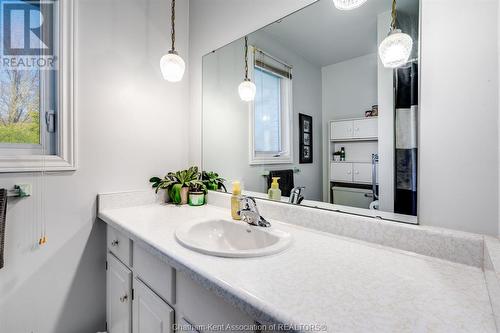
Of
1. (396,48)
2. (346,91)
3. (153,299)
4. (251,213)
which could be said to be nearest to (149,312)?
(153,299)

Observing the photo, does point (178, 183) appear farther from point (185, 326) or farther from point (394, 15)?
point (394, 15)

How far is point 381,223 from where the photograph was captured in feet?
2.81

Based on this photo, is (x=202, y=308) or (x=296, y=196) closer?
(x=202, y=308)

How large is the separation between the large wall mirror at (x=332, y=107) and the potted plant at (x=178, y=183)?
0.32m

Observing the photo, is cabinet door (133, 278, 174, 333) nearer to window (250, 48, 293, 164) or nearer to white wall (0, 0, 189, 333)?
white wall (0, 0, 189, 333)

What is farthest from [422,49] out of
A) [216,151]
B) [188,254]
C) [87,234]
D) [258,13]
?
[87,234]

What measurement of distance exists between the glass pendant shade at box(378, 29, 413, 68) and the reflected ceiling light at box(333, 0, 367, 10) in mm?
186

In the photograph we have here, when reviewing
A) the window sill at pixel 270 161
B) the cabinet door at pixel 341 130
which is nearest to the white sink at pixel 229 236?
the window sill at pixel 270 161

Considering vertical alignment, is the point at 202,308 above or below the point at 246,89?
below

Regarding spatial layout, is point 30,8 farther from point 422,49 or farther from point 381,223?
point 381,223

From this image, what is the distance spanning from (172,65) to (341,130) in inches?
38.9

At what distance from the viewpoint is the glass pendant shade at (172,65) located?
135cm

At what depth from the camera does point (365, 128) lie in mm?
945

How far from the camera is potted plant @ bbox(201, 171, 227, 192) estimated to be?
160 centimetres
